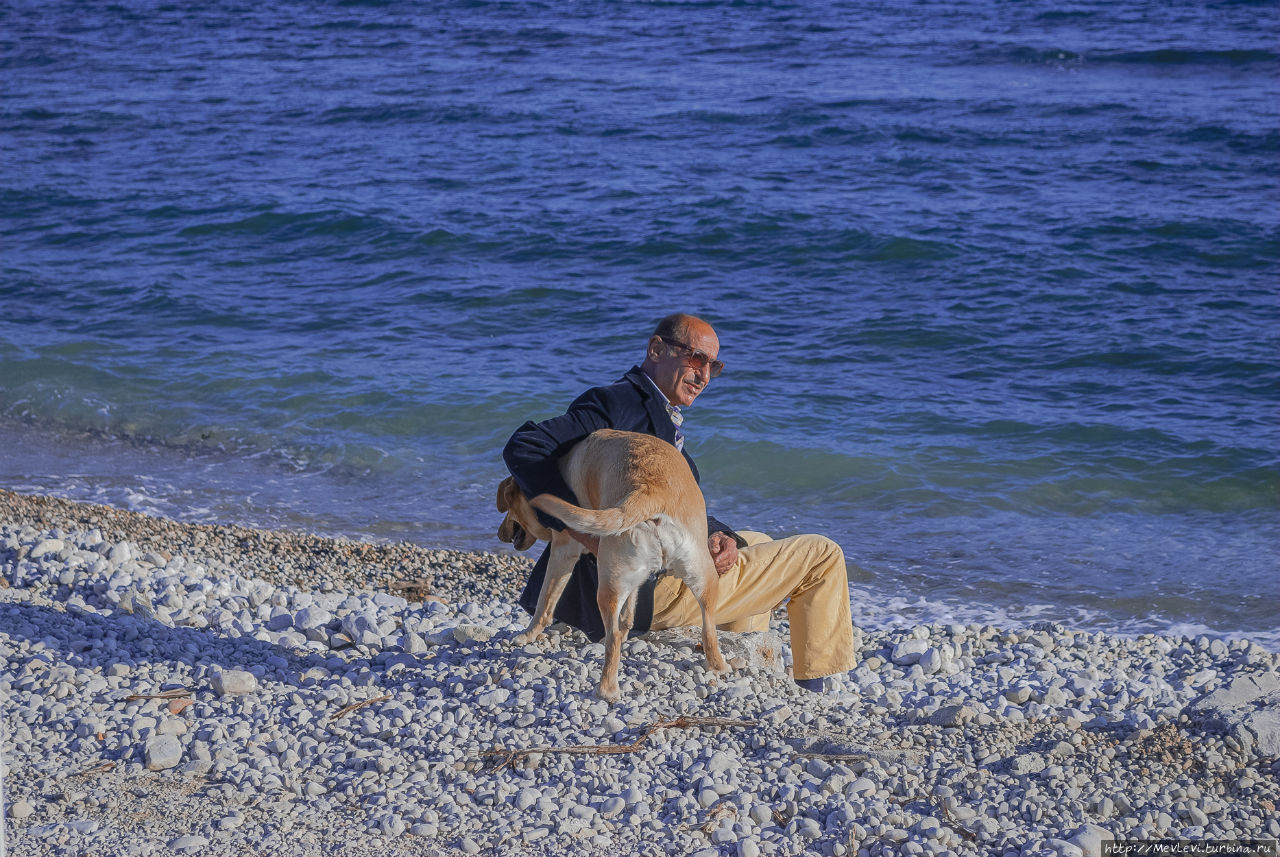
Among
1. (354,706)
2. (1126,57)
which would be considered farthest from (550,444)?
(1126,57)

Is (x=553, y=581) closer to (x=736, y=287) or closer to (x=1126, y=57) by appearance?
(x=736, y=287)

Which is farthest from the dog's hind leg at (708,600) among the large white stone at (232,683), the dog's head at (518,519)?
the large white stone at (232,683)

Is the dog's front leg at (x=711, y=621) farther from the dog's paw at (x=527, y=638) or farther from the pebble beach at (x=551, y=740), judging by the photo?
the dog's paw at (x=527, y=638)

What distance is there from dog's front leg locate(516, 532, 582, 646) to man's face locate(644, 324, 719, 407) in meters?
0.75

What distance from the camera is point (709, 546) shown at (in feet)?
15.2

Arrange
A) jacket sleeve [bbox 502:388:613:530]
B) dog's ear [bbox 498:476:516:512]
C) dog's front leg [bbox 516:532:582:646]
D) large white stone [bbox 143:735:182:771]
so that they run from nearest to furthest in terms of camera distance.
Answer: large white stone [bbox 143:735:182:771] → jacket sleeve [bbox 502:388:613:530] → dog's front leg [bbox 516:532:582:646] → dog's ear [bbox 498:476:516:512]

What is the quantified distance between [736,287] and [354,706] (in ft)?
32.7

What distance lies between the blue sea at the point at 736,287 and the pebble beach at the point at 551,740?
88.7 inches

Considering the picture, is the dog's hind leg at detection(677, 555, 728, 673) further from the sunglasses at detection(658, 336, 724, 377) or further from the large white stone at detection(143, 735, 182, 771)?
the large white stone at detection(143, 735, 182, 771)

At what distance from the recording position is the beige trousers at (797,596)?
192 inches

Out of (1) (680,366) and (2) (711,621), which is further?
(1) (680,366)

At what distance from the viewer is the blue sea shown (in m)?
9.01

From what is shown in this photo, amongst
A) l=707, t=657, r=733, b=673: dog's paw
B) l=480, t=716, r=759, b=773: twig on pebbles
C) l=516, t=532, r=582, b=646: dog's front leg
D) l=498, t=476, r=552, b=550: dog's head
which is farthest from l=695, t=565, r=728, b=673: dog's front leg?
l=498, t=476, r=552, b=550: dog's head

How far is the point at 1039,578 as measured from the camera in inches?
308
